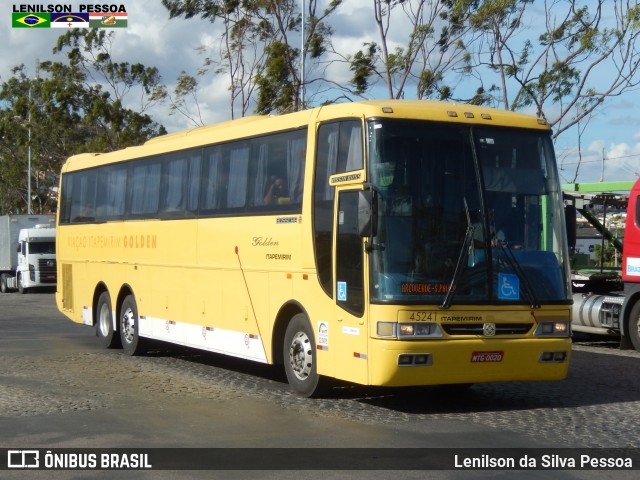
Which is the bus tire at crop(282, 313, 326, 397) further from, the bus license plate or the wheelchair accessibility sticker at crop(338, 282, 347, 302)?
the bus license plate

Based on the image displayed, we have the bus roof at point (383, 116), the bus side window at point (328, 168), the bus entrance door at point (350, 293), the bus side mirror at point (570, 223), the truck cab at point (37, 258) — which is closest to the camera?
the bus entrance door at point (350, 293)

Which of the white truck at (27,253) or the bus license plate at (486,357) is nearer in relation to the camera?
the bus license plate at (486,357)

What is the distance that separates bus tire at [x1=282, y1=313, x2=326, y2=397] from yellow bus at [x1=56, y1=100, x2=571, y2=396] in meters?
0.02

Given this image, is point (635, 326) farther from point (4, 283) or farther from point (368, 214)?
point (4, 283)

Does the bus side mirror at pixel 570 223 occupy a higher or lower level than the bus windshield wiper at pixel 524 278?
higher

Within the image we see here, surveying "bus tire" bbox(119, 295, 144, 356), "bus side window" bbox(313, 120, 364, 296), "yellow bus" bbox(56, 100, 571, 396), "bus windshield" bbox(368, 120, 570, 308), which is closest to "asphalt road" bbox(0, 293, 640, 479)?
"yellow bus" bbox(56, 100, 571, 396)

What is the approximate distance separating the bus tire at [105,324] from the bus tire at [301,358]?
701 cm

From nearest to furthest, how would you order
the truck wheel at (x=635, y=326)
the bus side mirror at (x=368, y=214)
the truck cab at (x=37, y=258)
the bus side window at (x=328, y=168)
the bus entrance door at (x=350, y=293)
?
1. the bus side mirror at (x=368, y=214)
2. the bus entrance door at (x=350, y=293)
3. the bus side window at (x=328, y=168)
4. the truck wheel at (x=635, y=326)
5. the truck cab at (x=37, y=258)

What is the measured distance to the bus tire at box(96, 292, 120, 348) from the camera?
19312mm

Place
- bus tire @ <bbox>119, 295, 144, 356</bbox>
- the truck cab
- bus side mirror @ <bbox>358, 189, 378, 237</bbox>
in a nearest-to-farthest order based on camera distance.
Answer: bus side mirror @ <bbox>358, 189, 378, 237</bbox> → bus tire @ <bbox>119, 295, 144, 356</bbox> → the truck cab

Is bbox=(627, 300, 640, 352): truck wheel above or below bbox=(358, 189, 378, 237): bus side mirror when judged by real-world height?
below

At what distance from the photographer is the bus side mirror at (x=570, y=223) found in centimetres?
1205

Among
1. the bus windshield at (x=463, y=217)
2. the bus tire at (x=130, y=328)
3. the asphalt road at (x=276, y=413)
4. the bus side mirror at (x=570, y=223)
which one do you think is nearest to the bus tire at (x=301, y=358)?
the asphalt road at (x=276, y=413)

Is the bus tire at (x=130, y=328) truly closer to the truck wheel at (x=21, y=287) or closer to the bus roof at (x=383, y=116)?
the bus roof at (x=383, y=116)
